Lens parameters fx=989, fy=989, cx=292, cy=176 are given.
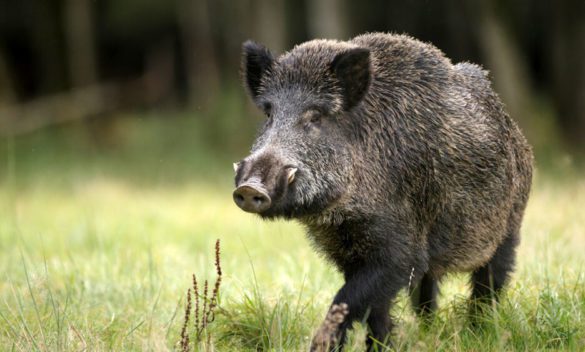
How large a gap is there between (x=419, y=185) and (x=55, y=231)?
515 cm

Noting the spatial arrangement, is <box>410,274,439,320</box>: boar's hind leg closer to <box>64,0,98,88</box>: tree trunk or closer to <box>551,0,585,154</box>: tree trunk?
<box>551,0,585,154</box>: tree trunk

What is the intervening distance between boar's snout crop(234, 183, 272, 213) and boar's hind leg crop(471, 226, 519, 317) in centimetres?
199

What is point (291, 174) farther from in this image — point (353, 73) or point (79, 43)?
point (79, 43)

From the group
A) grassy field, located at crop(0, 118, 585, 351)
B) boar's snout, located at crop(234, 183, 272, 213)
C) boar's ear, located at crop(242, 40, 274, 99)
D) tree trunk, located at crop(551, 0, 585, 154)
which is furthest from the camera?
tree trunk, located at crop(551, 0, 585, 154)

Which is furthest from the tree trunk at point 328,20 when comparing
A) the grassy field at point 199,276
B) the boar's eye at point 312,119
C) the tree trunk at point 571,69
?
the boar's eye at point 312,119

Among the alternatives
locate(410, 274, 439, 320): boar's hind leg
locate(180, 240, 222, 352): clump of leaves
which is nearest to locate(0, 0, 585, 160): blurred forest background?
locate(410, 274, 439, 320): boar's hind leg

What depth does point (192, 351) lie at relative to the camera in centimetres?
471

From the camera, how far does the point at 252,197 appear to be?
412cm

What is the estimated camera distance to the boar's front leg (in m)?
4.67

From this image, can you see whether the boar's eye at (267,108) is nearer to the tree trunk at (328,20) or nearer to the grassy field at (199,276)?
the grassy field at (199,276)

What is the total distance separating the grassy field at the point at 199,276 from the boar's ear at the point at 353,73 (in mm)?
989

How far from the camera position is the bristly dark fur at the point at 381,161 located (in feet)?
15.2

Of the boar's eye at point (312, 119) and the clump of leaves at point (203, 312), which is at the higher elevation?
the boar's eye at point (312, 119)

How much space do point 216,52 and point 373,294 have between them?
2329cm
